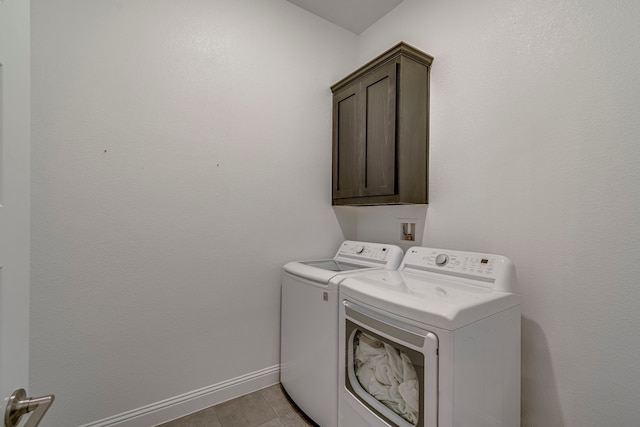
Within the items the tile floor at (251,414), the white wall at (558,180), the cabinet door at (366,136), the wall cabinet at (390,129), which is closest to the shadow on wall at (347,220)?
the cabinet door at (366,136)

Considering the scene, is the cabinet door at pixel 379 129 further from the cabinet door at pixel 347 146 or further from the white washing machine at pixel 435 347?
the white washing machine at pixel 435 347

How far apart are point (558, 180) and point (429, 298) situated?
2.70 feet

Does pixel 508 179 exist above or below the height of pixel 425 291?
above

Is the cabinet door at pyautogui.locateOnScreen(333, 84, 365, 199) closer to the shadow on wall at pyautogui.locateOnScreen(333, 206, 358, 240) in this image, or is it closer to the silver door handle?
the shadow on wall at pyautogui.locateOnScreen(333, 206, 358, 240)

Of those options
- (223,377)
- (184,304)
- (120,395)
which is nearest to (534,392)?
(223,377)

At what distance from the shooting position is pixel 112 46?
4.58ft

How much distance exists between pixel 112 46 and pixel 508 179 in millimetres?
2143

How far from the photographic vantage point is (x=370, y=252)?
1.86 m

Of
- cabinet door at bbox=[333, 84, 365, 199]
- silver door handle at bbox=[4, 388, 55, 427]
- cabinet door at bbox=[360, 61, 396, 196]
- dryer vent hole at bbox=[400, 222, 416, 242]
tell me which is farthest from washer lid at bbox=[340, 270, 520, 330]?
silver door handle at bbox=[4, 388, 55, 427]

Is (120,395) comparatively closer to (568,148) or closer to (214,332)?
(214,332)

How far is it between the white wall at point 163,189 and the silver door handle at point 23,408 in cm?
99

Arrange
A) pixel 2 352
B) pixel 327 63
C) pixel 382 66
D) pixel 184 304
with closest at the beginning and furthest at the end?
pixel 2 352 → pixel 184 304 → pixel 382 66 → pixel 327 63

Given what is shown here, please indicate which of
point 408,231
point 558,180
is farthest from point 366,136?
point 558,180

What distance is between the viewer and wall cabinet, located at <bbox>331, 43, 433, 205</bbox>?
64.1 inches
